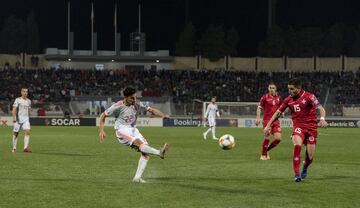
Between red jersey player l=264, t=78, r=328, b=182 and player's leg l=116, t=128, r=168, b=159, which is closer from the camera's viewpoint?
player's leg l=116, t=128, r=168, b=159

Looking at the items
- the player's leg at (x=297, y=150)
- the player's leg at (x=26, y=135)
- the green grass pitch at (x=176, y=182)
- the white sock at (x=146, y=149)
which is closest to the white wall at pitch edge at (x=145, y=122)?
the player's leg at (x=26, y=135)

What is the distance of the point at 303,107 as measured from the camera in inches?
570

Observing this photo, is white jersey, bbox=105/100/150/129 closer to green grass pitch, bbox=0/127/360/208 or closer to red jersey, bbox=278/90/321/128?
green grass pitch, bbox=0/127/360/208

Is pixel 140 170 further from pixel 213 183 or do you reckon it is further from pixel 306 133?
pixel 306 133

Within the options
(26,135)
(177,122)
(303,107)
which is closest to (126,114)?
(303,107)

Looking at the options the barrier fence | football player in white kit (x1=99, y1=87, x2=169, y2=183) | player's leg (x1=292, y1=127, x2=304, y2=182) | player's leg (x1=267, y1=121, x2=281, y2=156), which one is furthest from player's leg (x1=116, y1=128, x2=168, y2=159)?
the barrier fence

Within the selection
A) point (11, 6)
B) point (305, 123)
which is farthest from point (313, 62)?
point (305, 123)

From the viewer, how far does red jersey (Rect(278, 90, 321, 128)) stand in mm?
14438

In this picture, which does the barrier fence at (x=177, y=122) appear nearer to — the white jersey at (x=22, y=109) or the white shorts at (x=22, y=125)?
the white shorts at (x=22, y=125)

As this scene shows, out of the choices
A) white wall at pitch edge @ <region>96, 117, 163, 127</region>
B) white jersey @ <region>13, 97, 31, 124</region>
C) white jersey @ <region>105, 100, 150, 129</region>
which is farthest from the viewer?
white wall at pitch edge @ <region>96, 117, 163, 127</region>

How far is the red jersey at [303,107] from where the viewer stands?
14.4 meters

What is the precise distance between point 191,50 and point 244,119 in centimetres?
3382

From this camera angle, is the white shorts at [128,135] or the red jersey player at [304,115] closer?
the white shorts at [128,135]

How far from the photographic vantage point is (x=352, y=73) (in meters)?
79.6
